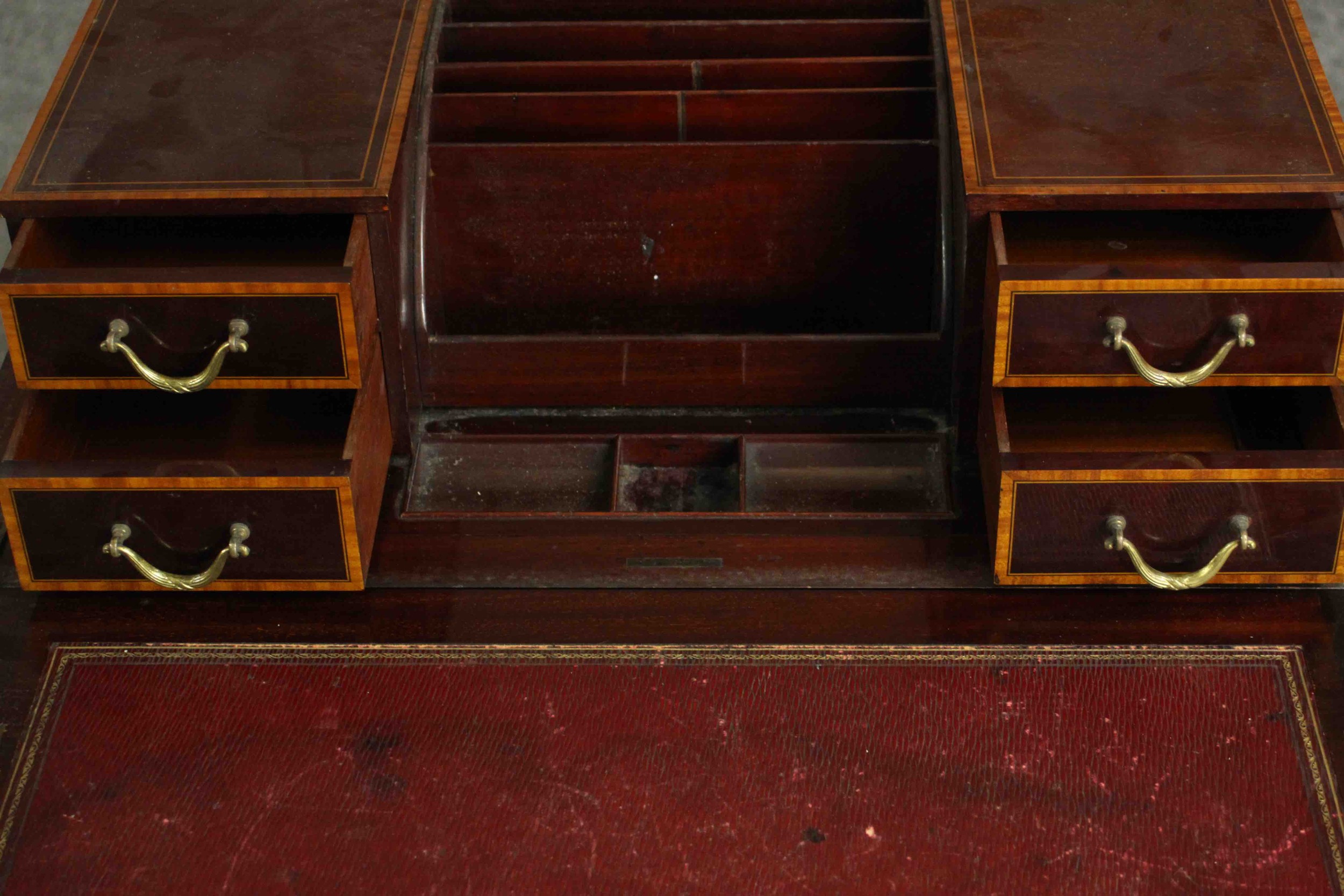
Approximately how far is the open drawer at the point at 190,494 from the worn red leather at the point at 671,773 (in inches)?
4.0

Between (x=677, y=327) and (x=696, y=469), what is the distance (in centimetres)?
22

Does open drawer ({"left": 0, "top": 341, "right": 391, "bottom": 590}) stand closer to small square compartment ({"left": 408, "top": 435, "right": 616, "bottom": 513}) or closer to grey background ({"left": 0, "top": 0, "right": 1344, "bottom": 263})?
small square compartment ({"left": 408, "top": 435, "right": 616, "bottom": 513})

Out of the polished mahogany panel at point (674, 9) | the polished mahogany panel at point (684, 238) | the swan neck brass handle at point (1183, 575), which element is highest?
the polished mahogany panel at point (674, 9)

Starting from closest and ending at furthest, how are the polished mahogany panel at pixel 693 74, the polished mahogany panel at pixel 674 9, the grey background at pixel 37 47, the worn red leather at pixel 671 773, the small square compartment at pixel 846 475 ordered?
the worn red leather at pixel 671 773
the small square compartment at pixel 846 475
the polished mahogany panel at pixel 693 74
the polished mahogany panel at pixel 674 9
the grey background at pixel 37 47

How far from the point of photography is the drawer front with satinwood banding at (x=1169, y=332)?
200 centimetres

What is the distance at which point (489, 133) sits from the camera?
2.43m

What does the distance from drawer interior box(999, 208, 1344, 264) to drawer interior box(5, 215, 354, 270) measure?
2.72ft

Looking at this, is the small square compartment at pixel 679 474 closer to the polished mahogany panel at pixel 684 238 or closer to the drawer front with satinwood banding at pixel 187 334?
the polished mahogany panel at pixel 684 238

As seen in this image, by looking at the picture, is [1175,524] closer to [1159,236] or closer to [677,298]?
[1159,236]

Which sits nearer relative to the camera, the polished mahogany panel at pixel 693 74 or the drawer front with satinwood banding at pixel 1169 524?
the drawer front with satinwood banding at pixel 1169 524

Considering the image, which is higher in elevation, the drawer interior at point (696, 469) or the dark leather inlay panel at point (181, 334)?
the dark leather inlay panel at point (181, 334)

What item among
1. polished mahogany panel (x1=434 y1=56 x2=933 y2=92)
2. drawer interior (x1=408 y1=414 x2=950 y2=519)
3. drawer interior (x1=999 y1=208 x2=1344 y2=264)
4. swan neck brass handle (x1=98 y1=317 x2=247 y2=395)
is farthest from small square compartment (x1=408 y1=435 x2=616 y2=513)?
drawer interior (x1=999 y1=208 x2=1344 y2=264)

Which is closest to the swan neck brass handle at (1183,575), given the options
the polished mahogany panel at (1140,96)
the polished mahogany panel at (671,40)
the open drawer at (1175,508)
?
the open drawer at (1175,508)

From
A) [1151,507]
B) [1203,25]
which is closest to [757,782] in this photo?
[1151,507]
